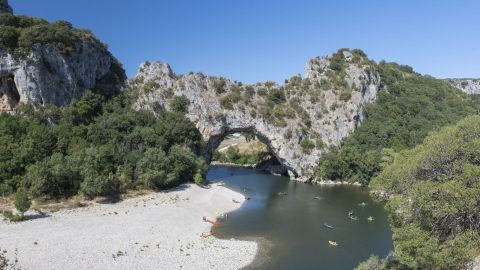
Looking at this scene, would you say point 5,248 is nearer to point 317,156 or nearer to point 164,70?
point 164,70

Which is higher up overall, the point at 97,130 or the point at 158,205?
the point at 97,130

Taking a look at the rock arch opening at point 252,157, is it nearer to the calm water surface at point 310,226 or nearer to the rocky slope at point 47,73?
the calm water surface at point 310,226

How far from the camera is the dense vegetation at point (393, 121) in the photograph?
91375 mm

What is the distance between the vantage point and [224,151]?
136750mm

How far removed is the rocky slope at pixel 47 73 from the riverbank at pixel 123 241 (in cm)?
3425

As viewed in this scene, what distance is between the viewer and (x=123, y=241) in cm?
4031

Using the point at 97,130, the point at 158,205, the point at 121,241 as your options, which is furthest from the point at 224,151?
the point at 121,241

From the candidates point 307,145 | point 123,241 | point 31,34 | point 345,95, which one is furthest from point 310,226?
point 31,34

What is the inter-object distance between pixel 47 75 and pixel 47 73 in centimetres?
42

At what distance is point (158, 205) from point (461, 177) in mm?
44851

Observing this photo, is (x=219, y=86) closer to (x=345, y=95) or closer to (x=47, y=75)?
(x=345, y=95)

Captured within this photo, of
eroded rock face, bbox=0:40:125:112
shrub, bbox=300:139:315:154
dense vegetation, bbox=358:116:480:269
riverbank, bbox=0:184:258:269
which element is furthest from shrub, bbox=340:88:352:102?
dense vegetation, bbox=358:116:480:269

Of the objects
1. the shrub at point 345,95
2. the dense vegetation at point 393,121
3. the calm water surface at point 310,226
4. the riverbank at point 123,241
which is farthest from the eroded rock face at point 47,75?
the shrub at point 345,95

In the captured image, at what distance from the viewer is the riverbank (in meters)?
34.4
